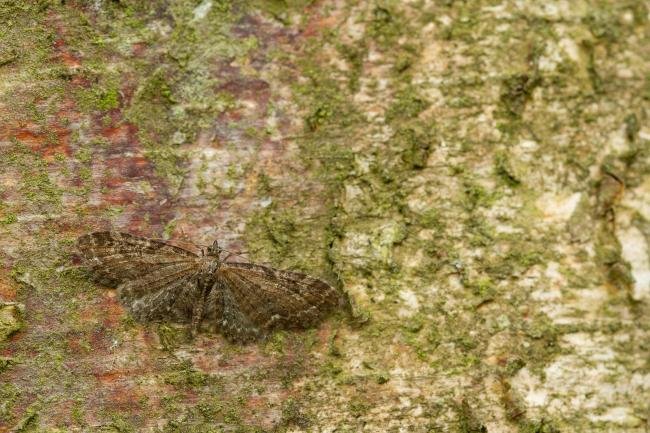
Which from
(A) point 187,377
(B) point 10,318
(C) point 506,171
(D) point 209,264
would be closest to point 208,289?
(D) point 209,264

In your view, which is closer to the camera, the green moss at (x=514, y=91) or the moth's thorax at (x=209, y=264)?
the moth's thorax at (x=209, y=264)

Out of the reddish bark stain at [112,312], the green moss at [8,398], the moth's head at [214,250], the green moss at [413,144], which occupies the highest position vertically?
the green moss at [413,144]

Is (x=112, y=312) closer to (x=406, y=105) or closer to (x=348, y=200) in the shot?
(x=348, y=200)

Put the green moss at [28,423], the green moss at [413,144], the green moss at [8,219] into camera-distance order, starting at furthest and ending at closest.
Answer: the green moss at [413,144]
the green moss at [8,219]
the green moss at [28,423]

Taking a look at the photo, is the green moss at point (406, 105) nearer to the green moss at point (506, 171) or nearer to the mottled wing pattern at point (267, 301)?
the green moss at point (506, 171)

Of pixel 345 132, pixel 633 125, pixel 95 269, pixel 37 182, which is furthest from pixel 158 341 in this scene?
pixel 633 125

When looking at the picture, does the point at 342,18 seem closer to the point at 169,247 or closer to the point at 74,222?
the point at 169,247

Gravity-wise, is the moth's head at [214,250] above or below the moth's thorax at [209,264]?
above

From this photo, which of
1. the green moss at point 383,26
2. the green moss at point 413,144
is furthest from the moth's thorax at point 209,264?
the green moss at point 383,26
